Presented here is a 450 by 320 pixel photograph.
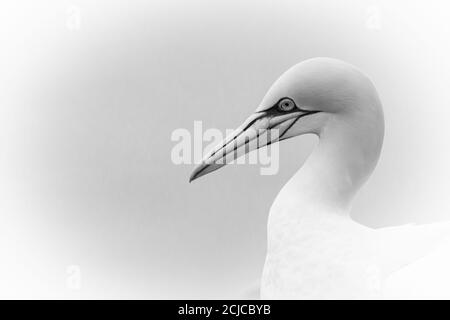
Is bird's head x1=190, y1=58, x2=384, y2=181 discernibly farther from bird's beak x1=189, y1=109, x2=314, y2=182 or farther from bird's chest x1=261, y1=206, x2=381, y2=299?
bird's chest x1=261, y1=206, x2=381, y2=299

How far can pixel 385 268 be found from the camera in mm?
2006

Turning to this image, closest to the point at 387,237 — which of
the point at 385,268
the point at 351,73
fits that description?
the point at 385,268

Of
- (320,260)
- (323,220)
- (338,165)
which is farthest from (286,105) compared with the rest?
(320,260)

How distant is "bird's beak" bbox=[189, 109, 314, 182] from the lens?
2174 mm

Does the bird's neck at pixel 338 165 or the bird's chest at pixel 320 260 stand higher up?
the bird's neck at pixel 338 165

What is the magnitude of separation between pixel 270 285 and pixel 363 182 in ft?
1.41

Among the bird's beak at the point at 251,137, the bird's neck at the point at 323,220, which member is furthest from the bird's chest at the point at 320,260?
the bird's beak at the point at 251,137

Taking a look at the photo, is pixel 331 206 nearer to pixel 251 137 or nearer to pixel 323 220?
pixel 323 220

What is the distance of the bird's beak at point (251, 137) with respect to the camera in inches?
85.6

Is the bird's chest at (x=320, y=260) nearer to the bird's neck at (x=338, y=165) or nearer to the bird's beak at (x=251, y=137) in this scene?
the bird's neck at (x=338, y=165)

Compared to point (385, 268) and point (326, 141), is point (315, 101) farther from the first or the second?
point (385, 268)

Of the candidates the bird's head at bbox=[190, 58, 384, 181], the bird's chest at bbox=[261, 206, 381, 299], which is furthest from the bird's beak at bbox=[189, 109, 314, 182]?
the bird's chest at bbox=[261, 206, 381, 299]

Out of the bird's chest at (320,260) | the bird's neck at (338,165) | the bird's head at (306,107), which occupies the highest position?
the bird's head at (306,107)

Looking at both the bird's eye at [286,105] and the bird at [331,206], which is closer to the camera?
the bird at [331,206]
